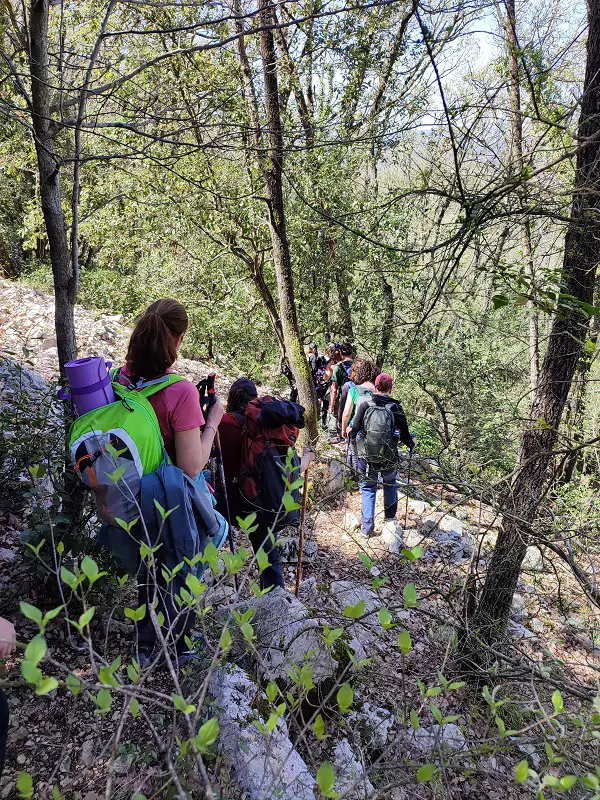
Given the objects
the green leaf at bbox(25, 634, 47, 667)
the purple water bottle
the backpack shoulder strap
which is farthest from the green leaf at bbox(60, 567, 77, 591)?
the backpack shoulder strap

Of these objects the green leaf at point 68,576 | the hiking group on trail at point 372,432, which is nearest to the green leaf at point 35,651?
the green leaf at point 68,576

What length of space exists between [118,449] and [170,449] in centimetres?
36

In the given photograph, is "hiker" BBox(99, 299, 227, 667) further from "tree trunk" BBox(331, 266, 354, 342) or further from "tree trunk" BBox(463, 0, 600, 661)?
"tree trunk" BBox(331, 266, 354, 342)

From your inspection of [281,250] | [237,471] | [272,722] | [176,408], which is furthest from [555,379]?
[281,250]

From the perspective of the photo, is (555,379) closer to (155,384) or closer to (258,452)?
(258,452)

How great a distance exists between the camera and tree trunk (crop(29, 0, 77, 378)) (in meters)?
2.52

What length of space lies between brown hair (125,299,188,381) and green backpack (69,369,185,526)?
198 mm

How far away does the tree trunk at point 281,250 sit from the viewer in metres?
5.67

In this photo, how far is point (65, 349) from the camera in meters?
2.90

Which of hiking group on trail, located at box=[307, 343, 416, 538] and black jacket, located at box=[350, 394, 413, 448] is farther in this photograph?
black jacket, located at box=[350, 394, 413, 448]

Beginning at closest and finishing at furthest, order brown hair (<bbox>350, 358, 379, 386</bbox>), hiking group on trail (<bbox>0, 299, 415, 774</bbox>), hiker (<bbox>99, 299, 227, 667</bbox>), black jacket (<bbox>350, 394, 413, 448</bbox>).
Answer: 1. hiking group on trail (<bbox>0, 299, 415, 774</bbox>)
2. hiker (<bbox>99, 299, 227, 667</bbox>)
3. black jacket (<bbox>350, 394, 413, 448</bbox>)
4. brown hair (<bbox>350, 358, 379, 386</bbox>)

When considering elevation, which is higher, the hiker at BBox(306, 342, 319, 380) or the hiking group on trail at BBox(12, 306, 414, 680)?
the hiking group on trail at BBox(12, 306, 414, 680)

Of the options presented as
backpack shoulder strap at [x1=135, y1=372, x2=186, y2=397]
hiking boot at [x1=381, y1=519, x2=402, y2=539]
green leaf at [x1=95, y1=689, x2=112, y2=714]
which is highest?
backpack shoulder strap at [x1=135, y1=372, x2=186, y2=397]


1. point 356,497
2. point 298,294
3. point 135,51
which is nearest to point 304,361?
point 356,497
